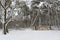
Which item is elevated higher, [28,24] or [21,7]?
[21,7]

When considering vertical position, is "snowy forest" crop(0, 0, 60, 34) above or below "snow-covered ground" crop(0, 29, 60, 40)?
above

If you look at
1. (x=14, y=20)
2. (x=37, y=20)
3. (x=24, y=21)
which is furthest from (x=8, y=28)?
(x=37, y=20)

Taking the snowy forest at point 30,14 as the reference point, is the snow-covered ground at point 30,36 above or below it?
below

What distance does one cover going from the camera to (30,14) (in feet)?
30.9

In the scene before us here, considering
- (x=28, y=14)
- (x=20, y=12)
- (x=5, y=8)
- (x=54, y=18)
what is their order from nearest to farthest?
(x=5, y=8) < (x=20, y=12) < (x=28, y=14) < (x=54, y=18)

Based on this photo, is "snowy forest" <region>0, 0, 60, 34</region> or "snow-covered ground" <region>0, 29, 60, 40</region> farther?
"snowy forest" <region>0, 0, 60, 34</region>

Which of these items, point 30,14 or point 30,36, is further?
point 30,14

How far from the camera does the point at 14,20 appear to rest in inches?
360

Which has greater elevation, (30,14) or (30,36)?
(30,14)

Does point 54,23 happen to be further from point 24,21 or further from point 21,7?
point 21,7

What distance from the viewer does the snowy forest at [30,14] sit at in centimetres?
840

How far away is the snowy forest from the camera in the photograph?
27.6 ft

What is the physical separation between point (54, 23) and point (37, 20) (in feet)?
4.12

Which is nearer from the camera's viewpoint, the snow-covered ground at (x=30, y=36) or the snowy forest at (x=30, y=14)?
the snow-covered ground at (x=30, y=36)
